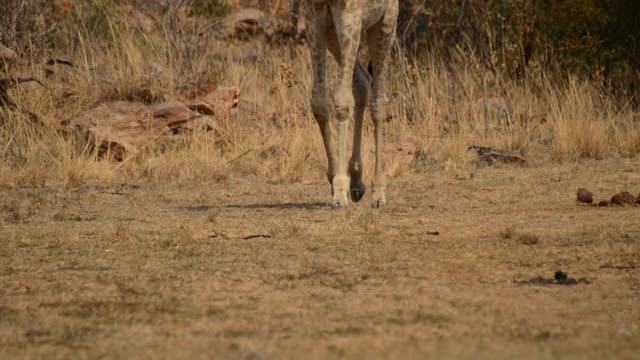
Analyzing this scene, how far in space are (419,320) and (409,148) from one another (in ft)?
25.1

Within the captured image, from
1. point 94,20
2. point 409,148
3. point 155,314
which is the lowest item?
point 155,314

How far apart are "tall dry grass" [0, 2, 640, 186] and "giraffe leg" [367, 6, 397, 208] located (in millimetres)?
1828

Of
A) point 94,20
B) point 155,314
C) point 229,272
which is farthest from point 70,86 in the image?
point 155,314

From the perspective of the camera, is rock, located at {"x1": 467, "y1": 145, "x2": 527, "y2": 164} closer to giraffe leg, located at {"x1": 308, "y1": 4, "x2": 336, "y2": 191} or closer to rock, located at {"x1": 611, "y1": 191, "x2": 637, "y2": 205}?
rock, located at {"x1": 611, "y1": 191, "x2": 637, "y2": 205}

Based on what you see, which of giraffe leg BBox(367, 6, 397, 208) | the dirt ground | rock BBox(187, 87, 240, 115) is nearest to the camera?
the dirt ground

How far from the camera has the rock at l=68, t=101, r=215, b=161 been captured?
12711 mm

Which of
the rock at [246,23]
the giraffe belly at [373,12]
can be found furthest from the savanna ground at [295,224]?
the rock at [246,23]

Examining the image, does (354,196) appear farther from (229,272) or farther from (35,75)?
(35,75)

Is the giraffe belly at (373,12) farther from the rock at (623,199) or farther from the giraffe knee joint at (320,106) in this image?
the rock at (623,199)

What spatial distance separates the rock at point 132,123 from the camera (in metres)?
12.7

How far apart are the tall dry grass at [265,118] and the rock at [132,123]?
17 cm

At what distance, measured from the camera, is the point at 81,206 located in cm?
991

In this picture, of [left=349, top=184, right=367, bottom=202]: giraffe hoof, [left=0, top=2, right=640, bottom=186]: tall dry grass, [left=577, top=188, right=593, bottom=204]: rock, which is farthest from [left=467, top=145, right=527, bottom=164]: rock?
[left=577, top=188, right=593, bottom=204]: rock

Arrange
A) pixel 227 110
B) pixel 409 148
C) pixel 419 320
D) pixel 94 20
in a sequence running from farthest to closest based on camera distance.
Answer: pixel 94 20
pixel 227 110
pixel 409 148
pixel 419 320
